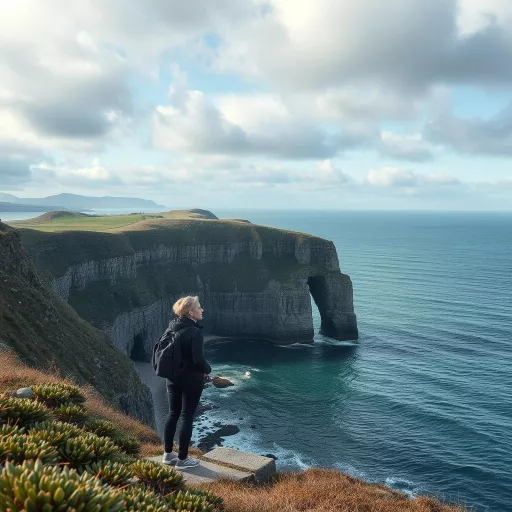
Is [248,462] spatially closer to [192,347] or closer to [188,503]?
[192,347]

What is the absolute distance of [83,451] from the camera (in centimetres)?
863

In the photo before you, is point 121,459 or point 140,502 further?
point 121,459

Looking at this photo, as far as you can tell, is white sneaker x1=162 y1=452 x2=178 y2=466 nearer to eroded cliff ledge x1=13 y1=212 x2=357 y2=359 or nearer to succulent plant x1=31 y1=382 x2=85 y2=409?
succulent plant x1=31 y1=382 x2=85 y2=409

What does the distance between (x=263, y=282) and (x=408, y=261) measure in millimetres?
92807

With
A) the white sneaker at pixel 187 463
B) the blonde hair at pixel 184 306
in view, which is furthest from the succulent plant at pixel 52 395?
the blonde hair at pixel 184 306

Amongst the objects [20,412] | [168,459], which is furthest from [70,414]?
[168,459]

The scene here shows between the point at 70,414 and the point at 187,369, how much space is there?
12.0 feet

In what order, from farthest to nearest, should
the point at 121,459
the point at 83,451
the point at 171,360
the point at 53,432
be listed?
the point at 171,360, the point at 121,459, the point at 53,432, the point at 83,451

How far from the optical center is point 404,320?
9119 cm

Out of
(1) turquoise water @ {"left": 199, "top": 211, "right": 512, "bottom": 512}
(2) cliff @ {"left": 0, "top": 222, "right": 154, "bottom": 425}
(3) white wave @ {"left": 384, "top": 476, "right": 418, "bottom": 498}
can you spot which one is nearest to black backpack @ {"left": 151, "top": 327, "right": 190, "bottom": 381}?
(2) cliff @ {"left": 0, "top": 222, "right": 154, "bottom": 425}

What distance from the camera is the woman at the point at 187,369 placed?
37.1ft

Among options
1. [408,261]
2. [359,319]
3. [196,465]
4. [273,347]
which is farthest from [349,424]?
[408,261]

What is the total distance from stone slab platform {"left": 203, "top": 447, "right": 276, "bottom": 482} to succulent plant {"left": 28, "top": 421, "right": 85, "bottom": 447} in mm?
4745

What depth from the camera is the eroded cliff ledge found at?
234 ft
